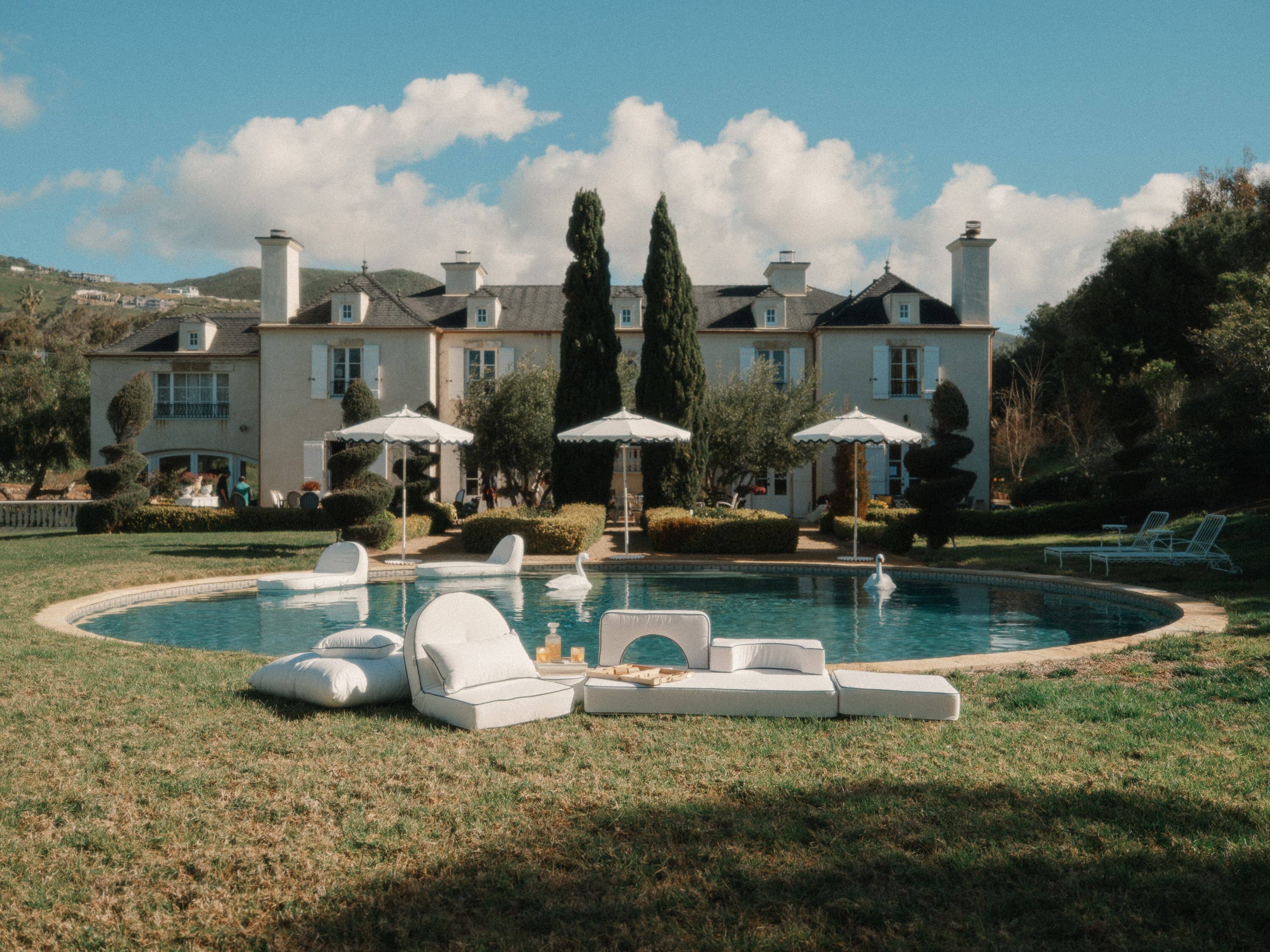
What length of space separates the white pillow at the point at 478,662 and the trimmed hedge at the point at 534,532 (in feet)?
36.4

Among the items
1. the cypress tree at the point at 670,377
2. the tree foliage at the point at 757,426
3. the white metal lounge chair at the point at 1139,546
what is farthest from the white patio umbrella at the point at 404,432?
the white metal lounge chair at the point at 1139,546

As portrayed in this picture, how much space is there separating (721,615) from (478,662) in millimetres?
6129

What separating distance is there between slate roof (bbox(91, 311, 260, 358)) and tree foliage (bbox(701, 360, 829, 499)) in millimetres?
15408

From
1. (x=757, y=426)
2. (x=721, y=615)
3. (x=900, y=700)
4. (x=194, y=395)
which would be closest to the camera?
(x=900, y=700)

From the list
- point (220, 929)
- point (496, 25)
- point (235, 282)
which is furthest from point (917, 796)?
point (235, 282)

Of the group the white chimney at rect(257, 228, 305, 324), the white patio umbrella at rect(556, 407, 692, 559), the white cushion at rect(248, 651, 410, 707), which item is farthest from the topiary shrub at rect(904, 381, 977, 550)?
the white chimney at rect(257, 228, 305, 324)

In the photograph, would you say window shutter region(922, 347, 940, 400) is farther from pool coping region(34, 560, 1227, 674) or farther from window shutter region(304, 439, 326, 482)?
window shutter region(304, 439, 326, 482)

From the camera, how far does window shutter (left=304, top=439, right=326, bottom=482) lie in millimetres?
28500

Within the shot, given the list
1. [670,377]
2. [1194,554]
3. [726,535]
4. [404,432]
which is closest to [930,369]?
[670,377]

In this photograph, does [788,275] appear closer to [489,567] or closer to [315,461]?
[315,461]

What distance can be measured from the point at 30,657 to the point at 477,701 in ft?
14.6

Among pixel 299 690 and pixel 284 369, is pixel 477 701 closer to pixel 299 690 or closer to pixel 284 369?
pixel 299 690

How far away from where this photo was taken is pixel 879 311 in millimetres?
29484

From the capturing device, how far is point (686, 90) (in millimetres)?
11906
